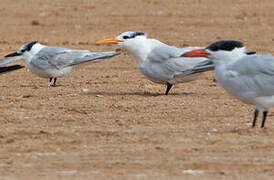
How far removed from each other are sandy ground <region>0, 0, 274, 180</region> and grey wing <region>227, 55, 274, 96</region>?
1.31 feet

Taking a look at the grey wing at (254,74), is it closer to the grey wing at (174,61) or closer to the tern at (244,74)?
the tern at (244,74)

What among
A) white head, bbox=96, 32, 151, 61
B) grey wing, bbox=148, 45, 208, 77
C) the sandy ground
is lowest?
the sandy ground

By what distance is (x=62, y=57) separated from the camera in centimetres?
982

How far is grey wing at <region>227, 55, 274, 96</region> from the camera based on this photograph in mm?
6422

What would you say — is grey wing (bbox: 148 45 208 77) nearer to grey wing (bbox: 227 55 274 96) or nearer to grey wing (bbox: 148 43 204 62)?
grey wing (bbox: 148 43 204 62)

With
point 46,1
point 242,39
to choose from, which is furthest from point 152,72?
point 46,1

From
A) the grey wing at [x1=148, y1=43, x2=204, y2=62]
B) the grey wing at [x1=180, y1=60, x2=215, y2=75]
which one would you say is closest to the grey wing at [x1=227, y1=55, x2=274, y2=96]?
the grey wing at [x1=180, y1=60, x2=215, y2=75]

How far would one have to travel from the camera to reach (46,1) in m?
17.6

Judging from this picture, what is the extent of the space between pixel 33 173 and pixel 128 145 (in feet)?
3.57

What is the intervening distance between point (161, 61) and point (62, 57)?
1689mm

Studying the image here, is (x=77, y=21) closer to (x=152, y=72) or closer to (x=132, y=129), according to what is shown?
(x=152, y=72)

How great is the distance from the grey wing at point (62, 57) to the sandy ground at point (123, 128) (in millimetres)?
330

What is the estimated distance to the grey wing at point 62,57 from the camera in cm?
972

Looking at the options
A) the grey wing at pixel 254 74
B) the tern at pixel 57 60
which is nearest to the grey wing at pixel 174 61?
the tern at pixel 57 60
